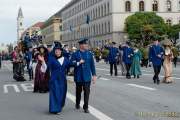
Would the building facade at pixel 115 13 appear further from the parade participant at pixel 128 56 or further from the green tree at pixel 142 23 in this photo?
the parade participant at pixel 128 56

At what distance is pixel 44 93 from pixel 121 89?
264 cm

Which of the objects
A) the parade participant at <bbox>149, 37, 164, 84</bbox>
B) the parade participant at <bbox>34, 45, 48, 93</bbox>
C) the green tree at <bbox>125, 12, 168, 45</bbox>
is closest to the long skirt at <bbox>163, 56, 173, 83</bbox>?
the parade participant at <bbox>149, 37, 164, 84</bbox>

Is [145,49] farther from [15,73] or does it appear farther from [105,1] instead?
[105,1]

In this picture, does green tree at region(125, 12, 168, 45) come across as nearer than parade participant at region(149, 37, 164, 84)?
No

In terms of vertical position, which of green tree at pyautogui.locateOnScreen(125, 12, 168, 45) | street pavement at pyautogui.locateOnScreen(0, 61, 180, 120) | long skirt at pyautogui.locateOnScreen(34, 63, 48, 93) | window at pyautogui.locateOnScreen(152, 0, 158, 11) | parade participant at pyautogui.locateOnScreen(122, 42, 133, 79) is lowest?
street pavement at pyautogui.locateOnScreen(0, 61, 180, 120)

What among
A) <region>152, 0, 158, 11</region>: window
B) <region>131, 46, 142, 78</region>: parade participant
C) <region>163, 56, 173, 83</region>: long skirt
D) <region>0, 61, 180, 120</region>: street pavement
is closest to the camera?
<region>0, 61, 180, 120</region>: street pavement

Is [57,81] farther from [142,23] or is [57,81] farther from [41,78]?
[142,23]

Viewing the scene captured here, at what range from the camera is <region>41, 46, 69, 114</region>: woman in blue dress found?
1237 cm

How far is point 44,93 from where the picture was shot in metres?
18.4

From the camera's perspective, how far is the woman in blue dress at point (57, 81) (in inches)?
487

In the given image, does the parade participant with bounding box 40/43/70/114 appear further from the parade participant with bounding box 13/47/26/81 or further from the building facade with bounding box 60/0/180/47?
the building facade with bounding box 60/0/180/47

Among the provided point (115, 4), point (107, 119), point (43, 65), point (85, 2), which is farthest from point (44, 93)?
point (85, 2)

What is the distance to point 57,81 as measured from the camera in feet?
41.1

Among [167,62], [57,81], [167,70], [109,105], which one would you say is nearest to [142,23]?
[167,62]
